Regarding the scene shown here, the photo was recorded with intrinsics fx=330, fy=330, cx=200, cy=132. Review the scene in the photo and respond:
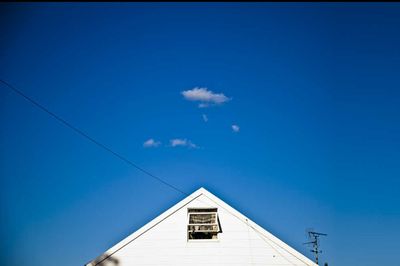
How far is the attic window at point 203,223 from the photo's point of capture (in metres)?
14.5

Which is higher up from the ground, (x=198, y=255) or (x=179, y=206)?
(x=179, y=206)

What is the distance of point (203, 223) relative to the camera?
14.5 meters

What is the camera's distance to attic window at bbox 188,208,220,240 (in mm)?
14547

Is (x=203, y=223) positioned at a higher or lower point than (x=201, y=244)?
higher

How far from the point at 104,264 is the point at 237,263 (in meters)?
5.54

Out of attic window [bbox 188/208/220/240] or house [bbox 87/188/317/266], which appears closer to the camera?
house [bbox 87/188/317/266]

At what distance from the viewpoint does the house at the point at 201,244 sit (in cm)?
1378

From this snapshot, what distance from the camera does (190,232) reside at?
14.6m

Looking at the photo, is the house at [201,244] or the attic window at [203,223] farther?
the attic window at [203,223]

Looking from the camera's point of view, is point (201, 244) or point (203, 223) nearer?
point (201, 244)

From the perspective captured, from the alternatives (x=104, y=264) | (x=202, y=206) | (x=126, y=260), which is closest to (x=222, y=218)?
(x=202, y=206)

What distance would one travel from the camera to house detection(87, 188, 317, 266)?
13.8m

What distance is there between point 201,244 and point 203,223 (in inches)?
35.1

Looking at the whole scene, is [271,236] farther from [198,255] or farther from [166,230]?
[166,230]
